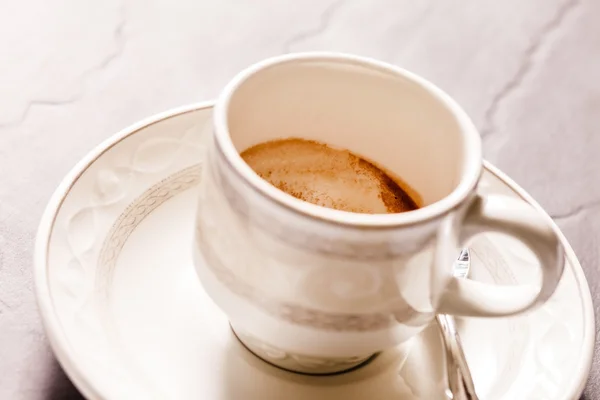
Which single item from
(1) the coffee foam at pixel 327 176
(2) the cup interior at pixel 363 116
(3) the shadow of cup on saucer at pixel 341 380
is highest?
(2) the cup interior at pixel 363 116

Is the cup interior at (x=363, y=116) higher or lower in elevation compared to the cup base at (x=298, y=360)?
higher

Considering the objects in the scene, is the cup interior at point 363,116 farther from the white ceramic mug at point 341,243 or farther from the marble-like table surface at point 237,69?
the marble-like table surface at point 237,69

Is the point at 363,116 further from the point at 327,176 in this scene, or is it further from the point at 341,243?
the point at 341,243

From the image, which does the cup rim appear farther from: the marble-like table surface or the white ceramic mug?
the marble-like table surface

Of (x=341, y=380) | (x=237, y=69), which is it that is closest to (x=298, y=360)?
(x=341, y=380)

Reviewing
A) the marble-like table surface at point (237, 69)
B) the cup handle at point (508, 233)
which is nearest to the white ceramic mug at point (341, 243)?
the cup handle at point (508, 233)

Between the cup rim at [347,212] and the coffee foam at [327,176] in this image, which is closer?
the cup rim at [347,212]
